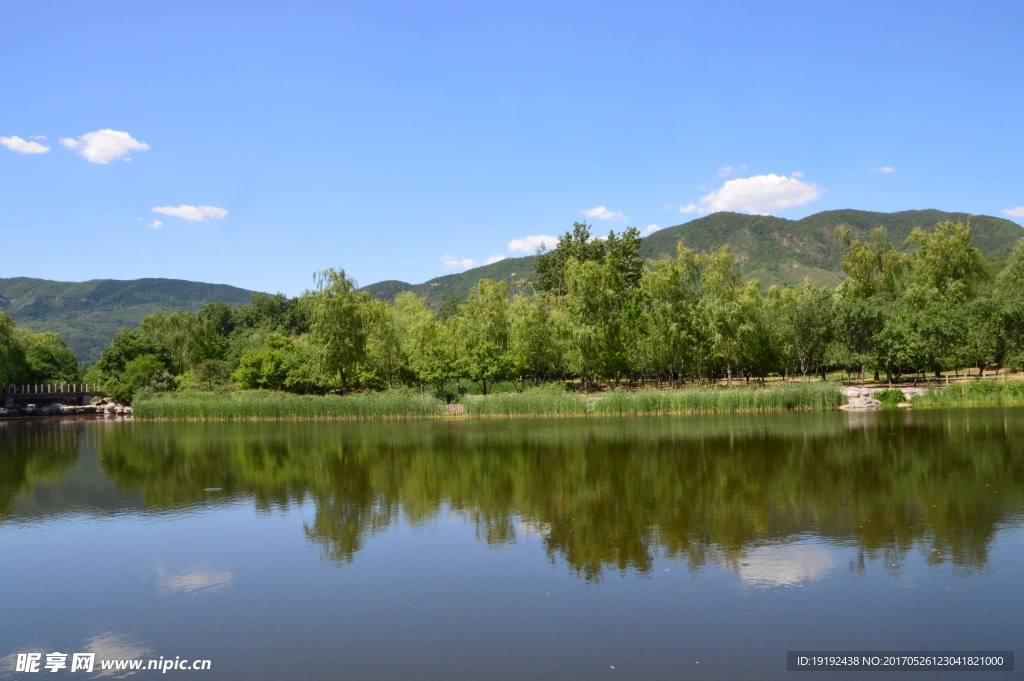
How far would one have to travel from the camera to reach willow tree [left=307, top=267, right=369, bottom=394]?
60.9 m

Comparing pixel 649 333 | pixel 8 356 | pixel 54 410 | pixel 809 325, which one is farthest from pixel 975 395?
pixel 54 410

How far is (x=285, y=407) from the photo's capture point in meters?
54.7

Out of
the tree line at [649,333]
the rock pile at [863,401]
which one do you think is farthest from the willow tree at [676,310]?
the rock pile at [863,401]

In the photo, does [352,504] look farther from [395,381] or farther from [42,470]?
[395,381]

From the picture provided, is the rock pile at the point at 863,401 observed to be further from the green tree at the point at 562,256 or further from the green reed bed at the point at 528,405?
the green tree at the point at 562,256

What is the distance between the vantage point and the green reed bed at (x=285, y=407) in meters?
52.8

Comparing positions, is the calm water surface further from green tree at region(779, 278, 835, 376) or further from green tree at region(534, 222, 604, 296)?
green tree at region(534, 222, 604, 296)

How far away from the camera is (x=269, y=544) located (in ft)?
54.1

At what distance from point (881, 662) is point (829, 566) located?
382cm

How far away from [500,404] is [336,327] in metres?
17.5

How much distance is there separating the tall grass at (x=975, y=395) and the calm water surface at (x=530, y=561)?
60.3 feet

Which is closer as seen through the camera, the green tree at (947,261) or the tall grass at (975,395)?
the tall grass at (975,395)

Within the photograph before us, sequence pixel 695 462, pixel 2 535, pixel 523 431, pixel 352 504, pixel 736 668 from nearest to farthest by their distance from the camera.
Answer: pixel 736 668, pixel 2 535, pixel 352 504, pixel 695 462, pixel 523 431

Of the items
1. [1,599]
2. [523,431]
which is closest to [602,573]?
[1,599]
